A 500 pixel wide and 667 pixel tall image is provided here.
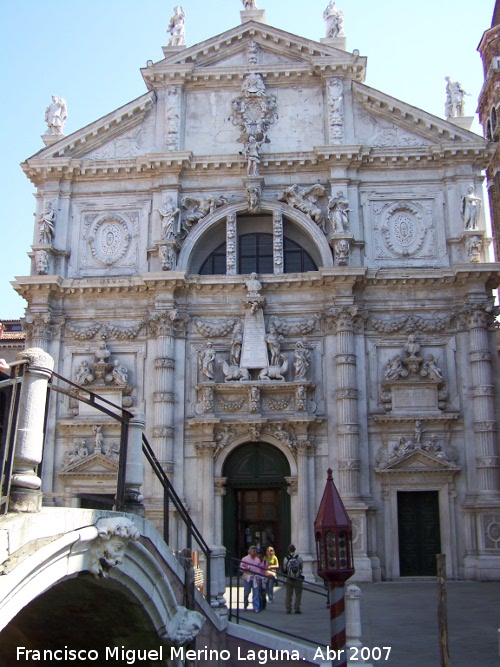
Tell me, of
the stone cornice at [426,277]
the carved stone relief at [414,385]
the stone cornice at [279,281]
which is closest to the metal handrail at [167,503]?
the carved stone relief at [414,385]

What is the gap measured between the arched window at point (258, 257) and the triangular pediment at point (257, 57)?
568 centimetres

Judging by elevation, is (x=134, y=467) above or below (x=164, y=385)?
below

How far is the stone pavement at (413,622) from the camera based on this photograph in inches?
491

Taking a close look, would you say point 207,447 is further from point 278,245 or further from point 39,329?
point 278,245

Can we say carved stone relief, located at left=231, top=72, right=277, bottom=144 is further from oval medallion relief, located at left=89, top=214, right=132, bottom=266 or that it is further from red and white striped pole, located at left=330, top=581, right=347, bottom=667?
red and white striped pole, located at left=330, top=581, right=347, bottom=667

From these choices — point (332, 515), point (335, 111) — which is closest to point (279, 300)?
point (335, 111)

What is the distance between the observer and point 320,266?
24.6m

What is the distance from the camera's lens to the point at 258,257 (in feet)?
83.6

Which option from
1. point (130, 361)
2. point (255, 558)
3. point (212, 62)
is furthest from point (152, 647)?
point (212, 62)

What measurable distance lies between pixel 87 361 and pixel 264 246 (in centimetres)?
676

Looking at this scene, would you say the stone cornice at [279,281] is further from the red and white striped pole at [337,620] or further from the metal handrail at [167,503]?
the red and white striped pole at [337,620]

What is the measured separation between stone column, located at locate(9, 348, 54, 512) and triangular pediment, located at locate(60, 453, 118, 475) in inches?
A: 624

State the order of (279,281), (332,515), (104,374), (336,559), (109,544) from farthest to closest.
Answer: (279,281), (104,374), (332,515), (336,559), (109,544)

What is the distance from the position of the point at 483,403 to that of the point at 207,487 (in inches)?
325
